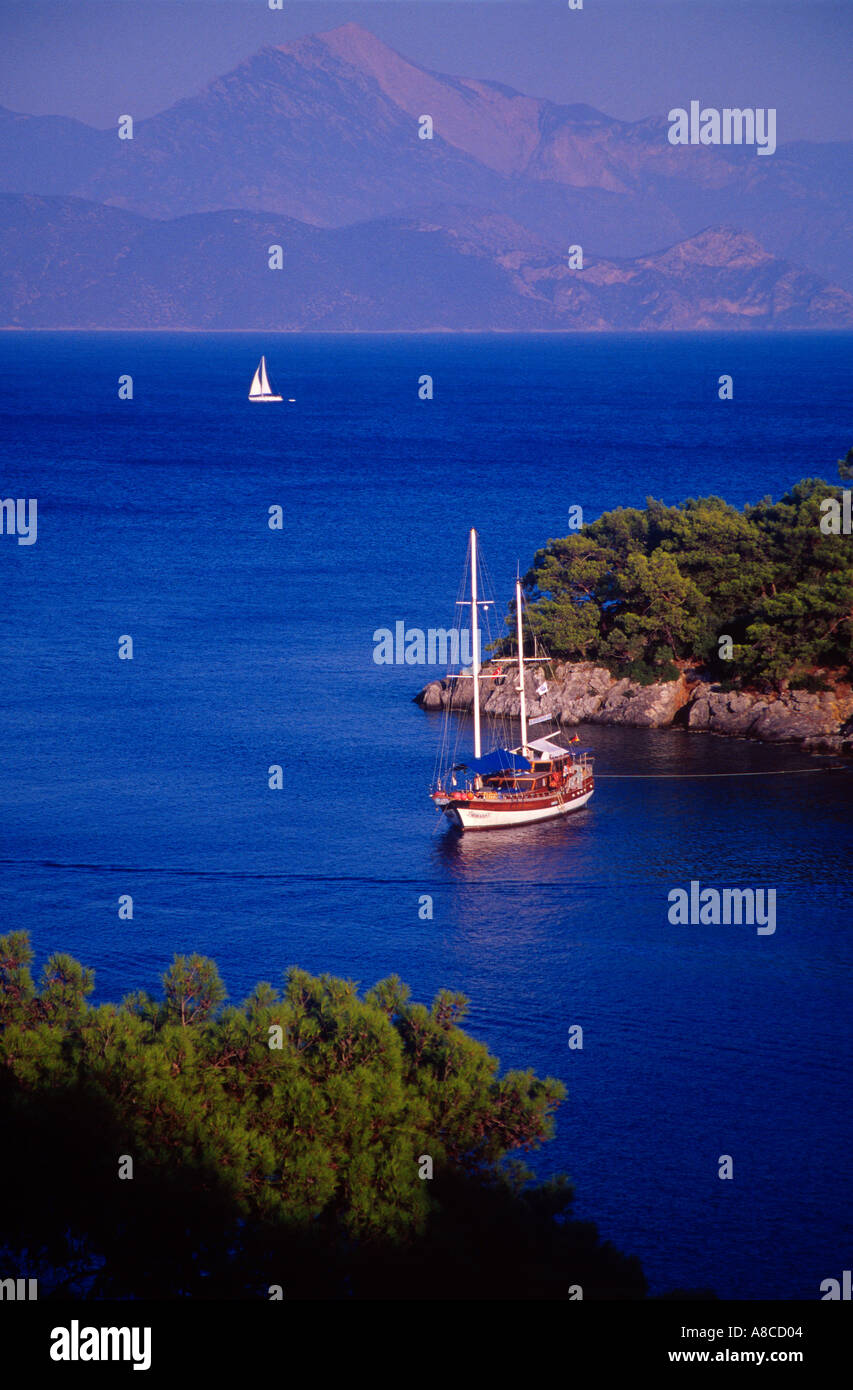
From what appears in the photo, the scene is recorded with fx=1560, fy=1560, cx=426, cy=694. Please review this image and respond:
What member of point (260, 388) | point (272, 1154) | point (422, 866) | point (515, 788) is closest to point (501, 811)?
point (515, 788)

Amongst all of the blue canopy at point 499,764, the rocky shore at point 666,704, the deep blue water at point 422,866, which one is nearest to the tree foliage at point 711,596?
the rocky shore at point 666,704

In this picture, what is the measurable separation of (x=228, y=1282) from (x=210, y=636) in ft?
190

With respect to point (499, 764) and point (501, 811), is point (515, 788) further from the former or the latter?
point (501, 811)

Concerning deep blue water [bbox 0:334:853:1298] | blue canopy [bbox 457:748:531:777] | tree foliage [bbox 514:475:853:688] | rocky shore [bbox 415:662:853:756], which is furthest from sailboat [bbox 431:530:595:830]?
tree foliage [bbox 514:475:853:688]

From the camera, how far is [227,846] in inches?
1741

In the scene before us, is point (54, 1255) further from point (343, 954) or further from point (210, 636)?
point (210, 636)

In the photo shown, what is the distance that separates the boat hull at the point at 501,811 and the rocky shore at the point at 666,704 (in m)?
7.02

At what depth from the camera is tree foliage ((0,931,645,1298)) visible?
16250mm

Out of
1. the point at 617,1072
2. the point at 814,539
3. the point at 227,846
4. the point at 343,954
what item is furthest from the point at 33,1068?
the point at 814,539

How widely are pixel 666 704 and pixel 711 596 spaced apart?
528 centimetres

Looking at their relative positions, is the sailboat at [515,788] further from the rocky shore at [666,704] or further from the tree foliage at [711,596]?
the tree foliage at [711,596]

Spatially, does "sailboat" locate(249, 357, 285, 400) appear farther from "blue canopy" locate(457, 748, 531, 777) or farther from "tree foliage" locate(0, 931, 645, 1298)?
"tree foliage" locate(0, 931, 645, 1298)

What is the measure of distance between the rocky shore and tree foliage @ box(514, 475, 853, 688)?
0.75 m

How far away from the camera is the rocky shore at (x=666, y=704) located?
175 ft
